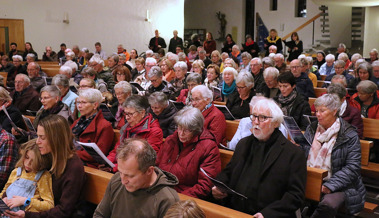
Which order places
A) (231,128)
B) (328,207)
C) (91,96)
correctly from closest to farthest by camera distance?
(328,207) → (91,96) → (231,128)

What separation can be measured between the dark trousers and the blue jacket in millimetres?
73

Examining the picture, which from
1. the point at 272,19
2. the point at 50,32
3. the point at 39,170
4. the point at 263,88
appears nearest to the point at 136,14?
the point at 50,32

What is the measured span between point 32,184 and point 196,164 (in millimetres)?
1099

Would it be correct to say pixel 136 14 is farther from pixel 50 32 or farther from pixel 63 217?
pixel 63 217

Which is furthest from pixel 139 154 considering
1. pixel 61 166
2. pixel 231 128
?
pixel 231 128

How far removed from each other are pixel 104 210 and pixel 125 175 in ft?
1.10

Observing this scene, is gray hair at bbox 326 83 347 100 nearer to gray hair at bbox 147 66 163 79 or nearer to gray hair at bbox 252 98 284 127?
gray hair at bbox 252 98 284 127

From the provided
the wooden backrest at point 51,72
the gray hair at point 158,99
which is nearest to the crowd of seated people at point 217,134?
the gray hair at point 158,99

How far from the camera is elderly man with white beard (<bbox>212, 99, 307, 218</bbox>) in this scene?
2611 mm

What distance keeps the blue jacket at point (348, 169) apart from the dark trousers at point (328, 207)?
0.07 meters

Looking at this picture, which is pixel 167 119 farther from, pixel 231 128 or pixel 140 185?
pixel 140 185

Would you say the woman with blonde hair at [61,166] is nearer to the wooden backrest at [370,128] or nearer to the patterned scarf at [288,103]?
the patterned scarf at [288,103]

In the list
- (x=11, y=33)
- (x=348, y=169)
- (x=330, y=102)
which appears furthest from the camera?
(x=11, y=33)

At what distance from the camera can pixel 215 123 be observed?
4.19m
